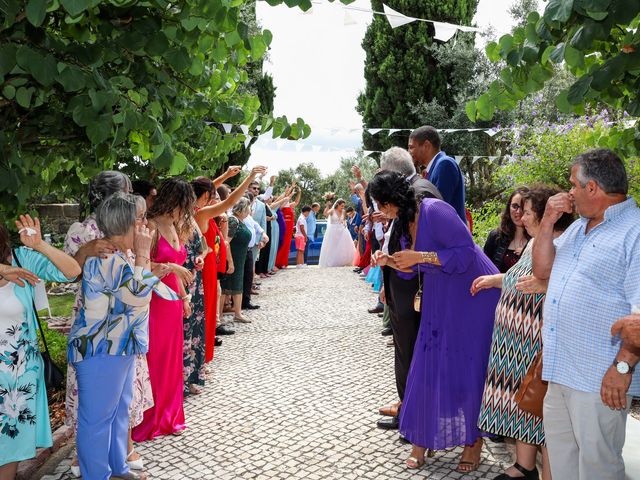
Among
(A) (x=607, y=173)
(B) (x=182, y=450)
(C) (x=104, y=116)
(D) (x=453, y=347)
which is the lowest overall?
(B) (x=182, y=450)

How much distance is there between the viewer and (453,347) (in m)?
4.14

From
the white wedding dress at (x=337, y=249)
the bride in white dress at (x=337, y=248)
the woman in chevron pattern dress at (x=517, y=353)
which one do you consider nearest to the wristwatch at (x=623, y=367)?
the woman in chevron pattern dress at (x=517, y=353)

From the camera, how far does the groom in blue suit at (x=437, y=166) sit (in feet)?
17.1

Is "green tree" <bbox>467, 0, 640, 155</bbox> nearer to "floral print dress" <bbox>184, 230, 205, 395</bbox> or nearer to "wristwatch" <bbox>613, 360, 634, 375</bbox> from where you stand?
"wristwatch" <bbox>613, 360, 634, 375</bbox>

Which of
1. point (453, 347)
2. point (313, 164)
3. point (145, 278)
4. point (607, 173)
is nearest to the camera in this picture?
point (607, 173)

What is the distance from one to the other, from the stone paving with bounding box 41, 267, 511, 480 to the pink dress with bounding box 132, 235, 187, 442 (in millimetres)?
194

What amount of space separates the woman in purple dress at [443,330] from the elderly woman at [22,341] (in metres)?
2.11

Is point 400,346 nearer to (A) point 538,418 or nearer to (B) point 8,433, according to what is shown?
(A) point 538,418

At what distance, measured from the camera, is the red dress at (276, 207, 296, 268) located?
1673 cm

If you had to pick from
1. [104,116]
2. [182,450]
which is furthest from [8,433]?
[104,116]

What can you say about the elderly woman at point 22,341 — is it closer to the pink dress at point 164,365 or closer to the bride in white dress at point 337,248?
the pink dress at point 164,365

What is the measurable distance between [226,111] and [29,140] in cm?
145

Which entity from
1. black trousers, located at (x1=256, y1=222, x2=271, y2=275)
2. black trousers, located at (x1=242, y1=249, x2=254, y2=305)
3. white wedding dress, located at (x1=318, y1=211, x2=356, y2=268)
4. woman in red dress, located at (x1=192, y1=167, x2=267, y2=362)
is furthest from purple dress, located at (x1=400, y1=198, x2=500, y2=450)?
white wedding dress, located at (x1=318, y1=211, x2=356, y2=268)

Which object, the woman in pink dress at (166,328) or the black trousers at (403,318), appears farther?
the woman in pink dress at (166,328)
